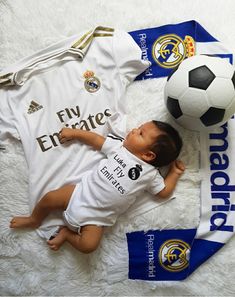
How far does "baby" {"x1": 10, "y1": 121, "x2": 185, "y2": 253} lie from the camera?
3.55ft

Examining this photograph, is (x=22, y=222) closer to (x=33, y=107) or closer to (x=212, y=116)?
(x=33, y=107)

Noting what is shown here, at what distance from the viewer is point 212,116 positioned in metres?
1.01

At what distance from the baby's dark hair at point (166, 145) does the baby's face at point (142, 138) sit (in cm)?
1

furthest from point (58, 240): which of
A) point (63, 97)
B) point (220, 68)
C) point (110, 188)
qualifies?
point (220, 68)

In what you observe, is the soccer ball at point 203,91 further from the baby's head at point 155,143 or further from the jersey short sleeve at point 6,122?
the jersey short sleeve at point 6,122

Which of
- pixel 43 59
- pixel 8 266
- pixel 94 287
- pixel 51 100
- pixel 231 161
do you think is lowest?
pixel 94 287

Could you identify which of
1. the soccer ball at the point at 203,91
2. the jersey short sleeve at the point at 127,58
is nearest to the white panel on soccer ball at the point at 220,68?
the soccer ball at the point at 203,91

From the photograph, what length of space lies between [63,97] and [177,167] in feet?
1.37

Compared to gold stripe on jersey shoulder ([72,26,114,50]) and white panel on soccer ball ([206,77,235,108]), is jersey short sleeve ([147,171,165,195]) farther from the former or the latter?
gold stripe on jersey shoulder ([72,26,114,50])

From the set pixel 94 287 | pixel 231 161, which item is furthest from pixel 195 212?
pixel 94 287

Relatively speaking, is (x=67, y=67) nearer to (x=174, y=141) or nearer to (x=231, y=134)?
(x=174, y=141)

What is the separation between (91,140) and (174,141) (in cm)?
25

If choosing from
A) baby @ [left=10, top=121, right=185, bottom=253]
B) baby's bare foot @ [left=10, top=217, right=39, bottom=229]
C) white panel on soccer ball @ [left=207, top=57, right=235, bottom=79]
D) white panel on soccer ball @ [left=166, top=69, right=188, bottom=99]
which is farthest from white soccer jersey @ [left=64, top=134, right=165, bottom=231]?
white panel on soccer ball @ [left=207, top=57, right=235, bottom=79]

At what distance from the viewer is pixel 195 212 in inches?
45.6
